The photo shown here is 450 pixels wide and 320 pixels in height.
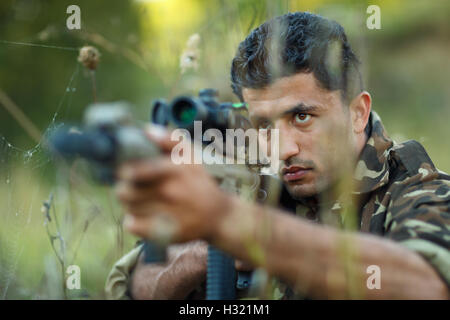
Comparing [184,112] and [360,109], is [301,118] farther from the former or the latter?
[184,112]

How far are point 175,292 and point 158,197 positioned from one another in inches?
54.6

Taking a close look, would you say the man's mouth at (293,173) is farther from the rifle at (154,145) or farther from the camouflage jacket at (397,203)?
the rifle at (154,145)

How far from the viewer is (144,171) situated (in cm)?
118

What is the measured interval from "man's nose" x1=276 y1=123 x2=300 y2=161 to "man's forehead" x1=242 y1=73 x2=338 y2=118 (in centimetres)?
10

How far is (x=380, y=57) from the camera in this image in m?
8.74

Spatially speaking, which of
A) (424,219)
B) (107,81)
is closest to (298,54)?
(424,219)

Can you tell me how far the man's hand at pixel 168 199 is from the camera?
3.94ft

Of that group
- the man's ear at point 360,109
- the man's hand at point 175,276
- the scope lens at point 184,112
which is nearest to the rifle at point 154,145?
the scope lens at point 184,112

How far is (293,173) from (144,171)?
3.95 ft

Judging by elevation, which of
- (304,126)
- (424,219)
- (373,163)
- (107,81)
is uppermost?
(107,81)
